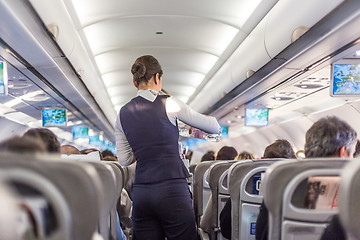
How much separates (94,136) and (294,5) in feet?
70.5

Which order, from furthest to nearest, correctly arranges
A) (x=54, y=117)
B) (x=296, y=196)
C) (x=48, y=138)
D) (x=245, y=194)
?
(x=54, y=117), (x=245, y=194), (x=48, y=138), (x=296, y=196)

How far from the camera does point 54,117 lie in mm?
13352

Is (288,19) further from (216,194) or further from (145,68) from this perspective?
(145,68)

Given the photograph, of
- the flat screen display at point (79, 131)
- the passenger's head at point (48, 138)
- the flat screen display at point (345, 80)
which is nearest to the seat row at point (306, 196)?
the passenger's head at point (48, 138)

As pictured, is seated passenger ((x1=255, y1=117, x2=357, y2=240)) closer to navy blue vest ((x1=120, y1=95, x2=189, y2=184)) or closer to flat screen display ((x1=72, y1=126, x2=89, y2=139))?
navy blue vest ((x1=120, y1=95, x2=189, y2=184))

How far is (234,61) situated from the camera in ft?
29.2

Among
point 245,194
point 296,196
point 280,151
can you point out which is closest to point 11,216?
point 296,196

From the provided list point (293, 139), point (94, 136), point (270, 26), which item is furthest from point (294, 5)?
point (94, 136)

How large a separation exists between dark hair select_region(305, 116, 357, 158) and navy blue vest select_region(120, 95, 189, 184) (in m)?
0.88

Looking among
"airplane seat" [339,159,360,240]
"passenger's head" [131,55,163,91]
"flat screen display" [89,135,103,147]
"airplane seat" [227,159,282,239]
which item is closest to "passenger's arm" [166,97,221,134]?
"passenger's head" [131,55,163,91]

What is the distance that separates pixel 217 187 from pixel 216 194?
102 mm

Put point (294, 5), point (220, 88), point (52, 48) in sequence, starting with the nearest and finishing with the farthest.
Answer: point (294, 5), point (52, 48), point (220, 88)

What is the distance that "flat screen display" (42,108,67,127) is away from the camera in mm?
13250

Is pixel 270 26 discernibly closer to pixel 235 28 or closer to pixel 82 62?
pixel 235 28
